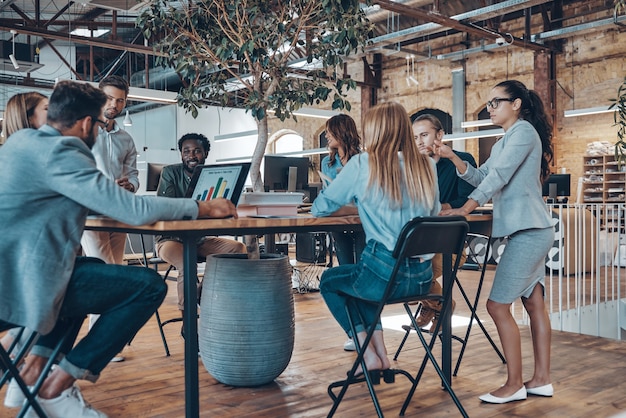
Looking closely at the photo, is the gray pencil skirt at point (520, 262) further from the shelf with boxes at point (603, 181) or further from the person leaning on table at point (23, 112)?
the shelf with boxes at point (603, 181)

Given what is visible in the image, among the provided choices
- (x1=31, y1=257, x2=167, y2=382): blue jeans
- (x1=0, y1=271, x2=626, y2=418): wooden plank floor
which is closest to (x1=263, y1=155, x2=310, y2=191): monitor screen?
(x1=0, y1=271, x2=626, y2=418): wooden plank floor

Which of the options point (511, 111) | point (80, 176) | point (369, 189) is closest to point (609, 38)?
point (511, 111)

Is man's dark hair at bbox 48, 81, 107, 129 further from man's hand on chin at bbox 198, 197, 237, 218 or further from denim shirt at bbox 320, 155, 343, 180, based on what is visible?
denim shirt at bbox 320, 155, 343, 180

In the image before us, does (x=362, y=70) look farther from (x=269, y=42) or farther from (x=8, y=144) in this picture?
(x=8, y=144)

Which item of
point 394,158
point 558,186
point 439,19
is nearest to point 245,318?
point 394,158

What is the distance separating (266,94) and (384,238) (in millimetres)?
1238

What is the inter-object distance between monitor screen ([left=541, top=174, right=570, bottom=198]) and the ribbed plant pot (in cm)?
817

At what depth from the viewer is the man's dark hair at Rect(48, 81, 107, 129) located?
76.8 inches

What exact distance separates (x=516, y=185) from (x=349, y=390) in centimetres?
119

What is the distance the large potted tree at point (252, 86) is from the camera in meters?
2.75

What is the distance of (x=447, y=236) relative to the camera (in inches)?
87.0

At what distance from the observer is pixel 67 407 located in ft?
7.03

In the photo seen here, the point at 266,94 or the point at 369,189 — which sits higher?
the point at 266,94

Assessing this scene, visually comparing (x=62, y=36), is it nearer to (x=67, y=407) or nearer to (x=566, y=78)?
(x=566, y=78)
